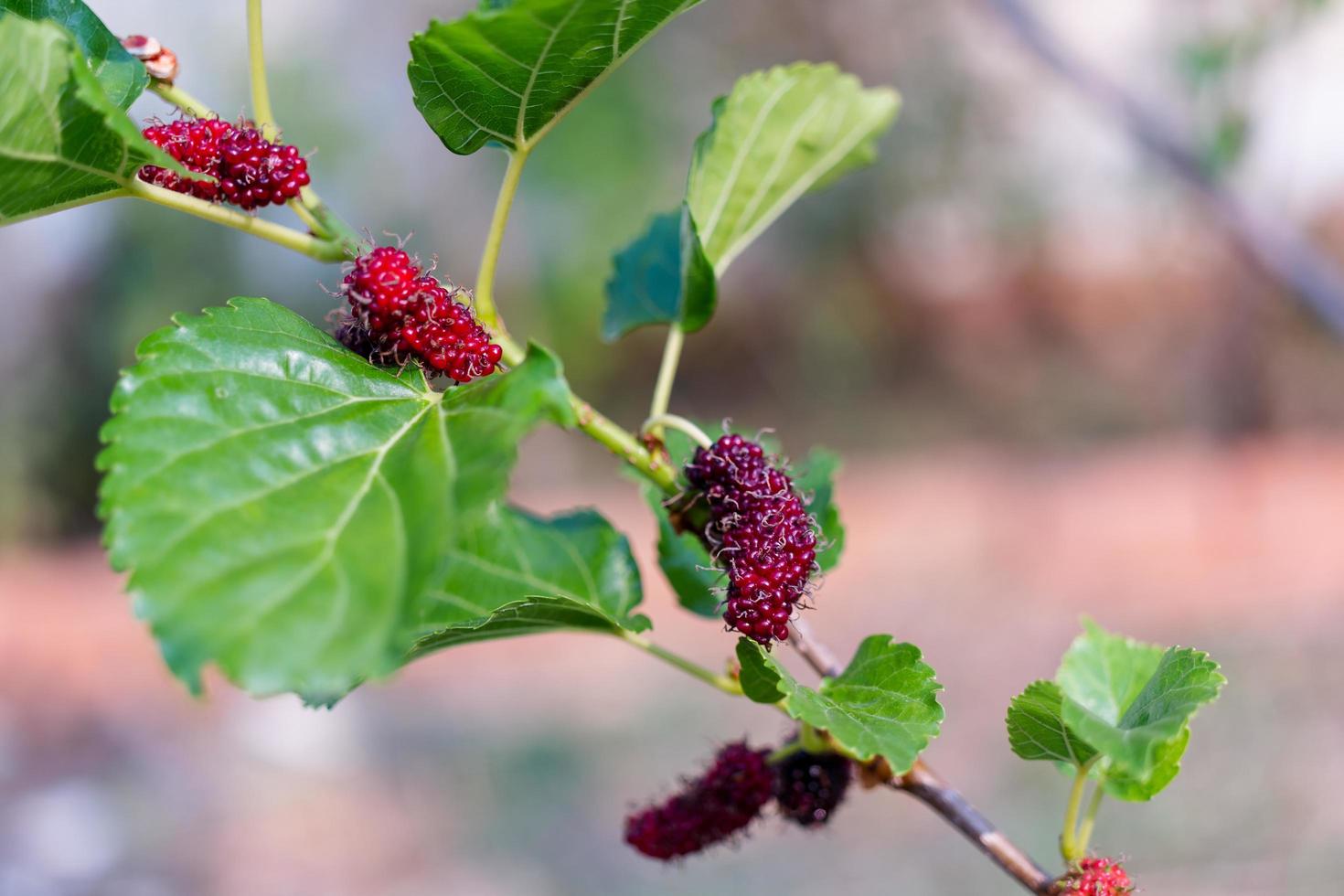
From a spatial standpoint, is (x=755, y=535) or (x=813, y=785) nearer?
(x=755, y=535)

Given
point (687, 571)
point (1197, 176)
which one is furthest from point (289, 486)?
point (1197, 176)

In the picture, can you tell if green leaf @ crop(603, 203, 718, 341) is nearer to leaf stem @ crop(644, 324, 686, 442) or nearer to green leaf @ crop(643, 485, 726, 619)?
leaf stem @ crop(644, 324, 686, 442)

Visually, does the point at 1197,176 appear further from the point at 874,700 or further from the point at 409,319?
the point at 409,319

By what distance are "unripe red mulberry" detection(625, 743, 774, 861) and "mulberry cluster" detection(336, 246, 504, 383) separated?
34 cm

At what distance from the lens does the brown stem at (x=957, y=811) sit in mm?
565

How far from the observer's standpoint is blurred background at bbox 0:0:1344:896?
149 inches

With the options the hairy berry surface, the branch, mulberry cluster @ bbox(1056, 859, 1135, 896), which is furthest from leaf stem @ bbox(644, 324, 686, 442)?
the branch

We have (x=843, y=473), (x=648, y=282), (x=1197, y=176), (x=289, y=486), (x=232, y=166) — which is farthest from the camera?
(x=843, y=473)

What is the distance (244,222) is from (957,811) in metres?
0.49

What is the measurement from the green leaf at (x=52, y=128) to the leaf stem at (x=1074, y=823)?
0.55 m

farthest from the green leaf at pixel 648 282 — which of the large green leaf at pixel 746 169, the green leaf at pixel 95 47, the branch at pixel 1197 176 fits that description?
the branch at pixel 1197 176

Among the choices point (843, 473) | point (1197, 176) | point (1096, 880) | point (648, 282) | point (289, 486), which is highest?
point (843, 473)

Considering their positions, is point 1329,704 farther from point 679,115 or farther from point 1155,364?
point 679,115

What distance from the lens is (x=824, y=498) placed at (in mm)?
749
